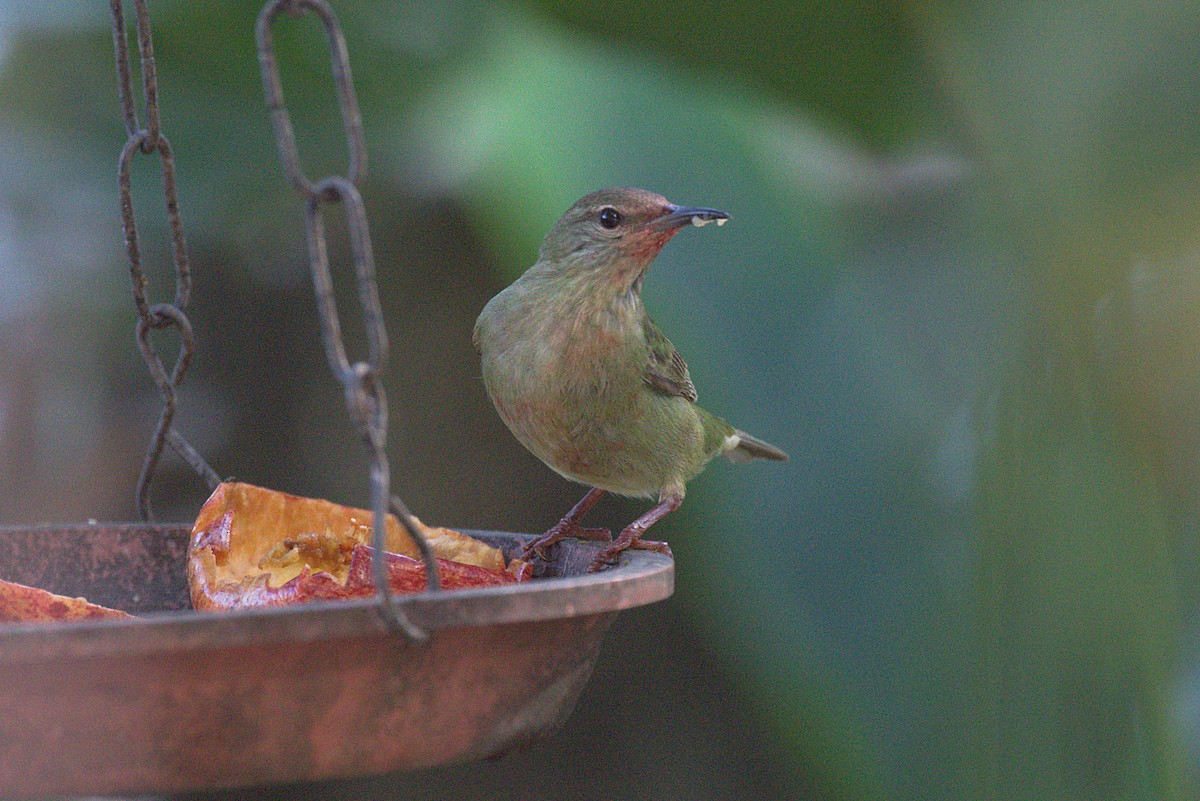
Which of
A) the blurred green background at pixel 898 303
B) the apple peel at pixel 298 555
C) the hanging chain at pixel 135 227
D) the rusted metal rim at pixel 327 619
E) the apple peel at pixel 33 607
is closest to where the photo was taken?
the rusted metal rim at pixel 327 619

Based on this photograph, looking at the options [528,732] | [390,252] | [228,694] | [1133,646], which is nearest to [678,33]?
[390,252]

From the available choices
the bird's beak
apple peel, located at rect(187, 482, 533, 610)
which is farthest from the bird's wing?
apple peel, located at rect(187, 482, 533, 610)

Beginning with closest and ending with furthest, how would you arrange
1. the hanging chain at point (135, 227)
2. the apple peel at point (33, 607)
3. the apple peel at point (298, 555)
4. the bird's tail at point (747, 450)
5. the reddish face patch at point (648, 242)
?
the apple peel at point (33, 607), the apple peel at point (298, 555), the hanging chain at point (135, 227), the reddish face patch at point (648, 242), the bird's tail at point (747, 450)

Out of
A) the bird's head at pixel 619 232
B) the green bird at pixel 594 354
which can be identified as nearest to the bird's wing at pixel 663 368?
the green bird at pixel 594 354

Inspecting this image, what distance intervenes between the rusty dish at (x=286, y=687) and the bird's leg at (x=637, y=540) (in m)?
0.69

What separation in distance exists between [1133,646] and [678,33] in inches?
79.0

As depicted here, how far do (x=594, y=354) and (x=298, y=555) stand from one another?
2.93ft

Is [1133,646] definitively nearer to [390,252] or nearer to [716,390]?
[716,390]

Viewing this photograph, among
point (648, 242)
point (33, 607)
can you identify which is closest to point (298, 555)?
point (33, 607)

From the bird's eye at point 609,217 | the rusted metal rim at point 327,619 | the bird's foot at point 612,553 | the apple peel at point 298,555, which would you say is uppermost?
the bird's eye at point 609,217

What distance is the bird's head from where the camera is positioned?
8.71ft

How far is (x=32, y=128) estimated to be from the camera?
4.46 metres

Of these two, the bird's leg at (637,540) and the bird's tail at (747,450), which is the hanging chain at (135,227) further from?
the bird's tail at (747,450)

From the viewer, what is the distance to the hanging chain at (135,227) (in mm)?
1929
